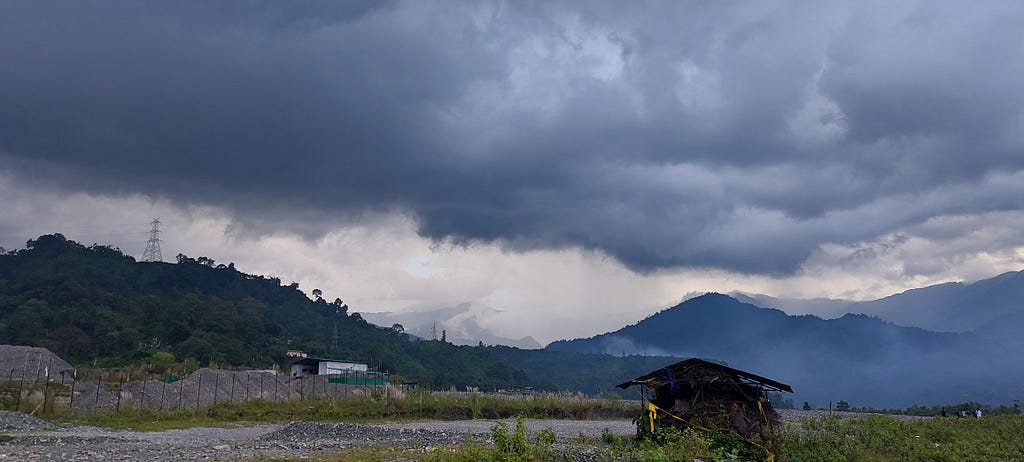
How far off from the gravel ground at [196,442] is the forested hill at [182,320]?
1921 inches

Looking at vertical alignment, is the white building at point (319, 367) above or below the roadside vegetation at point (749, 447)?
above

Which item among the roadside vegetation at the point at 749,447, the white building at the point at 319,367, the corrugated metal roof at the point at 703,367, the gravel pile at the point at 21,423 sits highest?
the white building at the point at 319,367

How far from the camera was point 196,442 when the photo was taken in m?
26.5

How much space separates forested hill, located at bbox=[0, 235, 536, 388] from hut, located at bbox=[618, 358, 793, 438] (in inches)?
2634

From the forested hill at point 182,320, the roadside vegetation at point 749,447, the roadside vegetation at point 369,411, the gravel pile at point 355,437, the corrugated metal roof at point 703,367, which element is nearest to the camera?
the roadside vegetation at point 749,447

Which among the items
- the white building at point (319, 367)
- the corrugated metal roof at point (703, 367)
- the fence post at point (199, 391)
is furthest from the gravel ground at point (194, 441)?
the white building at point (319, 367)

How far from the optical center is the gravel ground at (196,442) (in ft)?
70.3

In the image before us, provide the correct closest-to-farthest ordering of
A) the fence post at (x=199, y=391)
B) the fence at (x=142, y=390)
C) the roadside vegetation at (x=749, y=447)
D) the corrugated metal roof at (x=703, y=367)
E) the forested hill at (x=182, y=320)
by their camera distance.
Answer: the roadside vegetation at (x=749, y=447)
the corrugated metal roof at (x=703, y=367)
the fence at (x=142, y=390)
the fence post at (x=199, y=391)
the forested hill at (x=182, y=320)

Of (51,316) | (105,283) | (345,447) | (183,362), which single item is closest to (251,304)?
(105,283)

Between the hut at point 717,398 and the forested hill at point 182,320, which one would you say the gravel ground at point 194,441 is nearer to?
the hut at point 717,398

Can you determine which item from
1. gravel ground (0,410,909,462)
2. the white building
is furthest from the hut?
the white building

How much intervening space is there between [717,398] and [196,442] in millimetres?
19643

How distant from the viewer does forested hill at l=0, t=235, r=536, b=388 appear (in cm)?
8438

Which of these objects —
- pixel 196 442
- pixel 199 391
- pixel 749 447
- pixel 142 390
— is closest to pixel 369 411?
pixel 199 391
